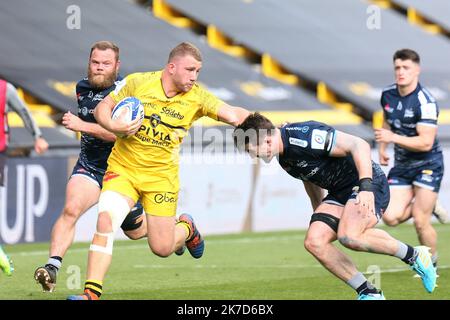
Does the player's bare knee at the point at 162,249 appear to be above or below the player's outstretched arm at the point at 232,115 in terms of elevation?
below

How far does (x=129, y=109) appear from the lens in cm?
904

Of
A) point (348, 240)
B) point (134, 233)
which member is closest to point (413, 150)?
point (134, 233)

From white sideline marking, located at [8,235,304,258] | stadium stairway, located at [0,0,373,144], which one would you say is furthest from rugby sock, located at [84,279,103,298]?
stadium stairway, located at [0,0,373,144]

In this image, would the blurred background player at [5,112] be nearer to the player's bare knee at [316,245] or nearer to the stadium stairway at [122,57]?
the player's bare knee at [316,245]

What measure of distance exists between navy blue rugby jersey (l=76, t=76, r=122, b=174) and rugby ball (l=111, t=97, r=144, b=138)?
70.5 inches

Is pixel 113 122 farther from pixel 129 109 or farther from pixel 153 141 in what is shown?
pixel 153 141

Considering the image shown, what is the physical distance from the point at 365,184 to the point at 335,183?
1.86 feet

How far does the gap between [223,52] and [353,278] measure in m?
14.0

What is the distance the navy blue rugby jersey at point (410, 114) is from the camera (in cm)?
1235

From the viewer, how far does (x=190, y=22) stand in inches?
927

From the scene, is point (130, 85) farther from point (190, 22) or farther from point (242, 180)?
point (190, 22)

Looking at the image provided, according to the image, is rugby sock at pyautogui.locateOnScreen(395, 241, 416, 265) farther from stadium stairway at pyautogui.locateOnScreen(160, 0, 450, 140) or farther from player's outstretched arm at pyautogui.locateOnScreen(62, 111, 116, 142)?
stadium stairway at pyautogui.locateOnScreen(160, 0, 450, 140)

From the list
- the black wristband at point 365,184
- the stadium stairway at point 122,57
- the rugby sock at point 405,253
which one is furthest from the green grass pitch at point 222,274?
the stadium stairway at point 122,57

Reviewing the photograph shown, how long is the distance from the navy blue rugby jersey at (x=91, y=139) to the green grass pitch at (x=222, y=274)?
3.83ft
